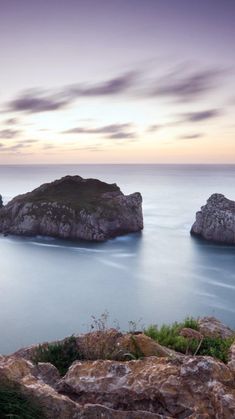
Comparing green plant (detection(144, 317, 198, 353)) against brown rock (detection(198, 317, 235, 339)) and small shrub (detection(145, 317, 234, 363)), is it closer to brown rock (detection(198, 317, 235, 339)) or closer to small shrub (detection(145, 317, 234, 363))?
→ small shrub (detection(145, 317, 234, 363))

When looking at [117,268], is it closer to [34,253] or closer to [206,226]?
[34,253]

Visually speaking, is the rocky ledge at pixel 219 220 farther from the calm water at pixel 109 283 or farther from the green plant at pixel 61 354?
the green plant at pixel 61 354

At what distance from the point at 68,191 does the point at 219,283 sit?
54819mm

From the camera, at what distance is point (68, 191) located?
101875 mm

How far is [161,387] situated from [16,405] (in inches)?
106

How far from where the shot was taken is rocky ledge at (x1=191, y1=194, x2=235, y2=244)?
7656 centimetres

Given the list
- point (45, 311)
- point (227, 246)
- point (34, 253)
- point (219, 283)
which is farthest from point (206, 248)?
point (45, 311)

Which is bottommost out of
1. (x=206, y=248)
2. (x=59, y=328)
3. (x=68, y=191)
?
(x=59, y=328)

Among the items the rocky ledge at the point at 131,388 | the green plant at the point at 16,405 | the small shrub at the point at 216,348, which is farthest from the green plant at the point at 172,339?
the green plant at the point at 16,405

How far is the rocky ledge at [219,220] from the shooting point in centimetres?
7656

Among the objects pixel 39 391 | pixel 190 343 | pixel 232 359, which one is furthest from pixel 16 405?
pixel 190 343

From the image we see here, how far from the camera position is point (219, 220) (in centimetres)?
7731

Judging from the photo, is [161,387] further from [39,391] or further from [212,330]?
[212,330]

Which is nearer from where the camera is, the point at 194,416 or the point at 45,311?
the point at 194,416
